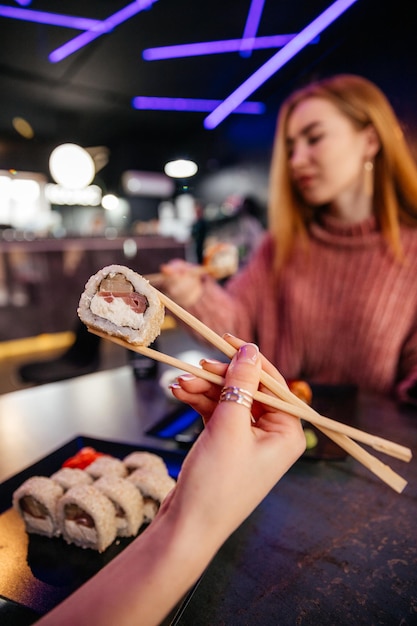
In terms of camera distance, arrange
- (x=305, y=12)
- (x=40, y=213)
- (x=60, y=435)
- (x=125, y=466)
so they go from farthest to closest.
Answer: (x=40, y=213) → (x=60, y=435) → (x=305, y=12) → (x=125, y=466)

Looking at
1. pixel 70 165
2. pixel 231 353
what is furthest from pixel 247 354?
pixel 70 165

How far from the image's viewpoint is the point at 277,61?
4.00ft

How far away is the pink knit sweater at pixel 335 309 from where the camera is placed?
1761mm

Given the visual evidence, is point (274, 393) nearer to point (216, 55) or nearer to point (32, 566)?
point (32, 566)

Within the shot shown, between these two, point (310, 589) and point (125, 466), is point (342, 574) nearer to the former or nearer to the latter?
point (310, 589)

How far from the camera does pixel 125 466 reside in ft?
3.23

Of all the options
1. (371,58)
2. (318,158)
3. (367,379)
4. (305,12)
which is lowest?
(367,379)

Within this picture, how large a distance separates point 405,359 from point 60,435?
58.7 inches

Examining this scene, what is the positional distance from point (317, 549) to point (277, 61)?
133 cm

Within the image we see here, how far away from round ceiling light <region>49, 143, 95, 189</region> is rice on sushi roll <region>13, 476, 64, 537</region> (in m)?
4.61

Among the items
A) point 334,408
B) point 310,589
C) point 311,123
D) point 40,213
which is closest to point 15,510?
point 310,589

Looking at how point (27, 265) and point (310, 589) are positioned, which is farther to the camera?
point (27, 265)

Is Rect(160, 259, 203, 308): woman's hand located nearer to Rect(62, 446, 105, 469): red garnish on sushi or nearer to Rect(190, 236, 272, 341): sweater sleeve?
Rect(190, 236, 272, 341): sweater sleeve

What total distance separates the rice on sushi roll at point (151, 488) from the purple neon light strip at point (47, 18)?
5.69 feet
